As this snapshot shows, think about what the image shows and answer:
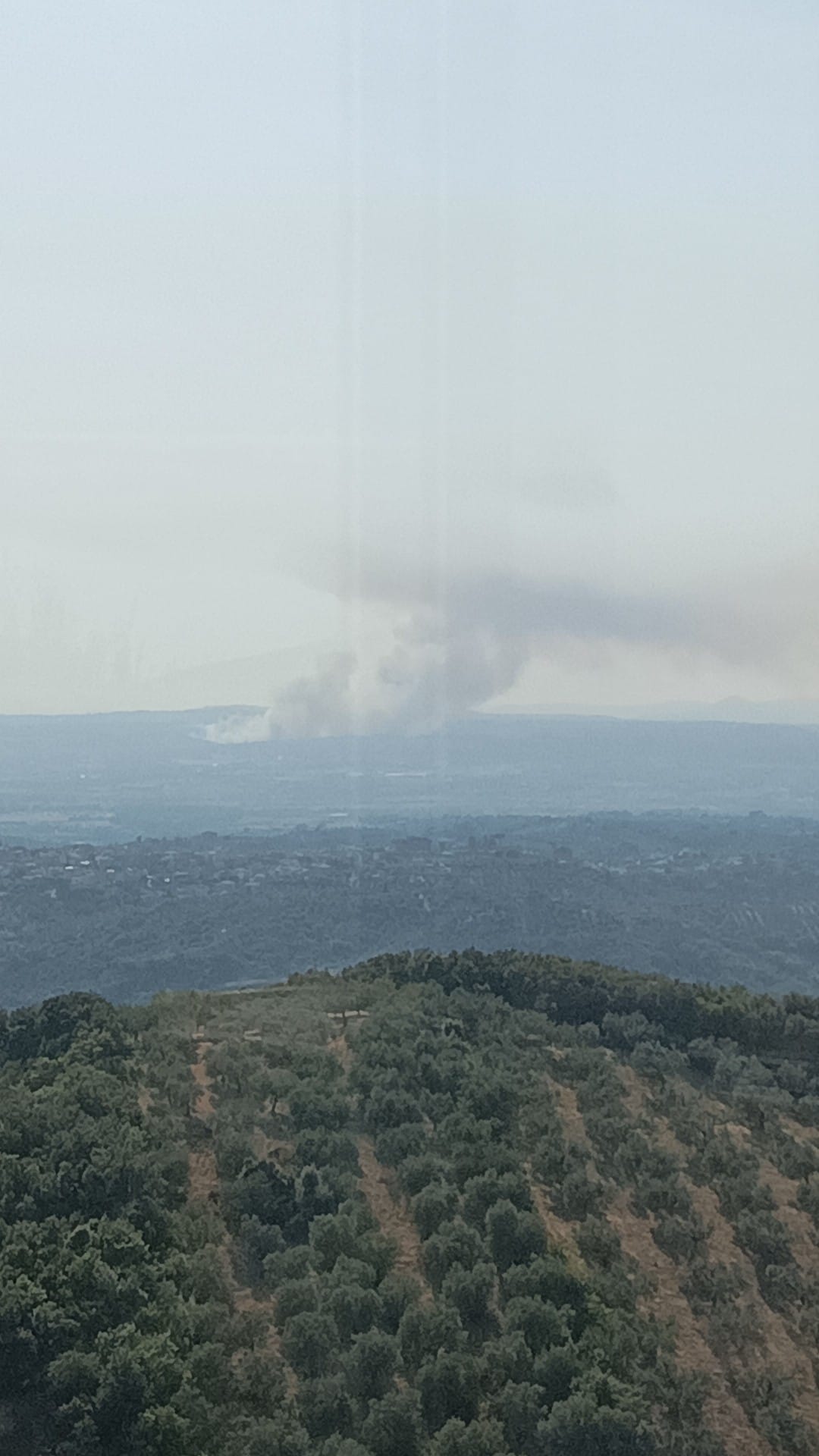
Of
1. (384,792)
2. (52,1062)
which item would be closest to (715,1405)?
(52,1062)

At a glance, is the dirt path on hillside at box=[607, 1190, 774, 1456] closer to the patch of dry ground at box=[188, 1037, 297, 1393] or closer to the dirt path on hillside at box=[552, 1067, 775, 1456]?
the dirt path on hillside at box=[552, 1067, 775, 1456]

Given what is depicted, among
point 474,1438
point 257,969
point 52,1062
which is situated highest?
point 52,1062

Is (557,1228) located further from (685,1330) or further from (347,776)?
(347,776)

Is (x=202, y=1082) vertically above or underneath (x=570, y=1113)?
above

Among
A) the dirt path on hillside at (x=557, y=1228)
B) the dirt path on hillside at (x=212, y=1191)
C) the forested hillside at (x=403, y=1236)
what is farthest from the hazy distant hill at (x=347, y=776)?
the dirt path on hillside at (x=557, y=1228)

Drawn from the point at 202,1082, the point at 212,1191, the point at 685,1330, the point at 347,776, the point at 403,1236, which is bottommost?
the point at 685,1330

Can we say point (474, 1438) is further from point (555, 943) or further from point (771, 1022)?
point (555, 943)

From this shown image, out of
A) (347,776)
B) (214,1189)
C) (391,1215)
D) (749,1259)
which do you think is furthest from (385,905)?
(347,776)
